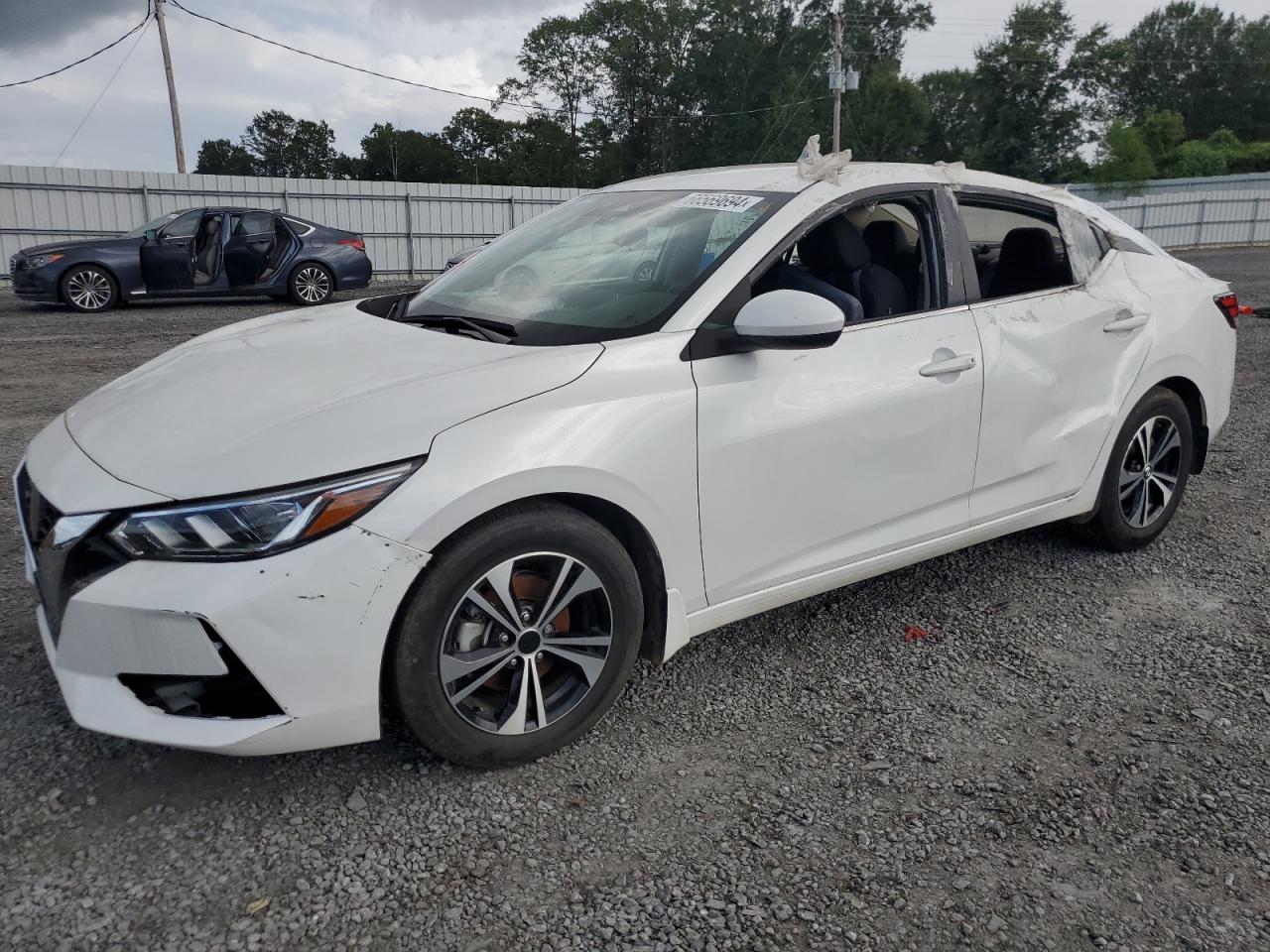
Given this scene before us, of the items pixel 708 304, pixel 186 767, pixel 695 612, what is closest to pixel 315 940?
pixel 186 767

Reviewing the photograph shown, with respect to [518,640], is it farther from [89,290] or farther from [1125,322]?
[89,290]

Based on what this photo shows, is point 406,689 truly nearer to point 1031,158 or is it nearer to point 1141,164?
point 1141,164

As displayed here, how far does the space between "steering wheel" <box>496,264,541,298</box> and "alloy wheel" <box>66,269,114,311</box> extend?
12.0 metres

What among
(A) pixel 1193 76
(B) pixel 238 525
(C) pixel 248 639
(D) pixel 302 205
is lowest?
(C) pixel 248 639

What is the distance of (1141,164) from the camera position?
46.8 m

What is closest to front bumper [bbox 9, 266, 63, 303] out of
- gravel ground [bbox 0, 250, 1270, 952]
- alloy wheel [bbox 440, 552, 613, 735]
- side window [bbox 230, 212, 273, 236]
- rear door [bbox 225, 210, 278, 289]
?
rear door [bbox 225, 210, 278, 289]

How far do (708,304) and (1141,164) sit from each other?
5148 cm

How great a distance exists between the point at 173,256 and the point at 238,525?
521 inches

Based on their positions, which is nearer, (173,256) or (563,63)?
(173,256)

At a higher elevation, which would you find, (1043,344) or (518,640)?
(1043,344)

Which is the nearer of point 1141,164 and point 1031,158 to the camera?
point 1141,164

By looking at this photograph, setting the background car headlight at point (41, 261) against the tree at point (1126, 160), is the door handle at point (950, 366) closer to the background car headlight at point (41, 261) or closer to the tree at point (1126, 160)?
the background car headlight at point (41, 261)

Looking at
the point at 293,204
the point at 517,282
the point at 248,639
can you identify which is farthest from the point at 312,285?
the point at 248,639

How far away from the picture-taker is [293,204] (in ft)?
71.9
